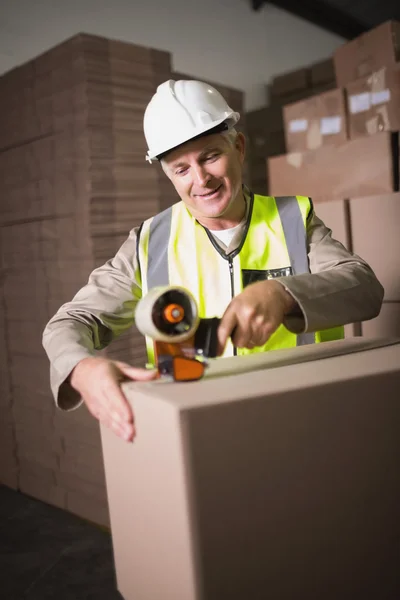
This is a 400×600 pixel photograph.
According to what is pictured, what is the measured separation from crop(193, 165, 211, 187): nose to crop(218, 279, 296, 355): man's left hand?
49cm

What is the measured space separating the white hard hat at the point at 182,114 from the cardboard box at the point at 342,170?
38.6 inches

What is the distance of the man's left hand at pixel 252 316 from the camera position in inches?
37.1

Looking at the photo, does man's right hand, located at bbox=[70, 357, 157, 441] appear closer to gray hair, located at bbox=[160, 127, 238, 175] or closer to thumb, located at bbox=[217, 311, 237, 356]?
thumb, located at bbox=[217, 311, 237, 356]

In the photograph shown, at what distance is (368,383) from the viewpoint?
2.92 ft

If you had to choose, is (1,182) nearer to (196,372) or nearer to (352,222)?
(352,222)

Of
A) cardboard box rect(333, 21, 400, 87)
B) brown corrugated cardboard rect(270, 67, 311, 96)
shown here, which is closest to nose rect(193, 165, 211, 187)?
cardboard box rect(333, 21, 400, 87)

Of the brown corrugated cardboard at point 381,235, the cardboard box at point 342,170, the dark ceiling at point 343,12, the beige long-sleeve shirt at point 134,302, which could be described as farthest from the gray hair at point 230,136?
the dark ceiling at point 343,12

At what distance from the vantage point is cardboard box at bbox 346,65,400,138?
2217mm

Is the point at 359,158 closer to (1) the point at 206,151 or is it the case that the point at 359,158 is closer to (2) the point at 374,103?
(2) the point at 374,103

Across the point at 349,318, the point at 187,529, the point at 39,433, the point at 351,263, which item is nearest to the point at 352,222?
the point at 351,263

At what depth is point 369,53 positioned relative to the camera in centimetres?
238

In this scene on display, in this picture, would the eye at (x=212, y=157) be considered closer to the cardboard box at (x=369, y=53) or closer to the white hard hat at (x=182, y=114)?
the white hard hat at (x=182, y=114)

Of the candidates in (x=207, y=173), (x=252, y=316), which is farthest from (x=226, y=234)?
(x=252, y=316)

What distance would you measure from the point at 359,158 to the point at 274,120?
1304mm
